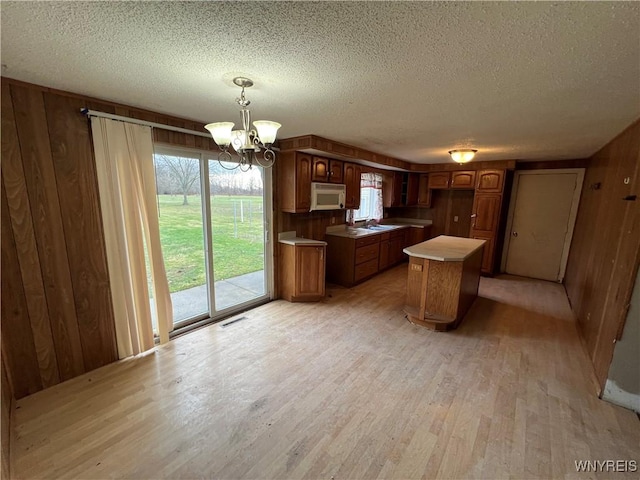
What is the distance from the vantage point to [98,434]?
1.70 m

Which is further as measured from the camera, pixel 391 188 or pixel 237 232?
pixel 391 188

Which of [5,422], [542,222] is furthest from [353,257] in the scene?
[5,422]

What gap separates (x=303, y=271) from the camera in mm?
3727

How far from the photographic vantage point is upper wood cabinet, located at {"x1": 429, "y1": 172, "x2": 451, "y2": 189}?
567 cm

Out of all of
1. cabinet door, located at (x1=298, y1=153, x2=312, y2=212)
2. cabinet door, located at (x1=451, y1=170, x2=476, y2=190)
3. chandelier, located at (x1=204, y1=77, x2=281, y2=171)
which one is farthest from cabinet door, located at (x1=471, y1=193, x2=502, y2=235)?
chandelier, located at (x1=204, y1=77, x2=281, y2=171)

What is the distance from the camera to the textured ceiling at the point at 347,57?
1.05 metres

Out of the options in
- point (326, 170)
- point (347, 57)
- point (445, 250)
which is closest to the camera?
point (347, 57)

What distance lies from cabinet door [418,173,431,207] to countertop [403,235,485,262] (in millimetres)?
2360

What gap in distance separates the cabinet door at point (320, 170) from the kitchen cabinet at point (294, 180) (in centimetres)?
8

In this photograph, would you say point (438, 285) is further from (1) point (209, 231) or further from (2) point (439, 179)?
(2) point (439, 179)

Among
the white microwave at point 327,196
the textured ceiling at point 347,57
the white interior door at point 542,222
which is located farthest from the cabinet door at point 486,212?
the white microwave at point 327,196

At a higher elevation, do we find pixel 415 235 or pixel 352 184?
pixel 352 184

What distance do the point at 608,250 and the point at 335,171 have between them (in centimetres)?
317

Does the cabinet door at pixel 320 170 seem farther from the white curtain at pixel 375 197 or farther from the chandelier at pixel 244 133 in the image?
the chandelier at pixel 244 133
